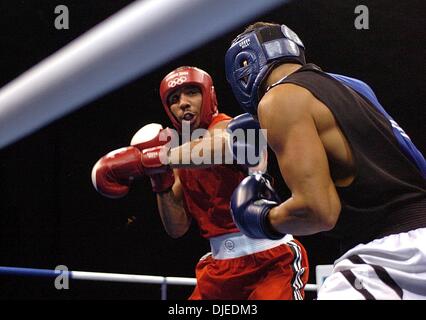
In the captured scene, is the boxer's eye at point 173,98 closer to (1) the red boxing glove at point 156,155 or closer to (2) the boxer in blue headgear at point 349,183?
(1) the red boxing glove at point 156,155

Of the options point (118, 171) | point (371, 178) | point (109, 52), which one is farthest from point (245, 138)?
point (109, 52)

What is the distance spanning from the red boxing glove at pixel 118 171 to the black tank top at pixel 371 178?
959 mm

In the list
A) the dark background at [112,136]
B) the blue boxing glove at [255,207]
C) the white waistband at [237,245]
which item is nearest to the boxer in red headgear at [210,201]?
the white waistband at [237,245]

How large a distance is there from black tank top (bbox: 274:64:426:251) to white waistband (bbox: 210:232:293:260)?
2.07ft

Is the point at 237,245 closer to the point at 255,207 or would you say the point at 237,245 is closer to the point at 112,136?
the point at 255,207

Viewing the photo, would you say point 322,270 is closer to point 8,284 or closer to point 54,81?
point 54,81

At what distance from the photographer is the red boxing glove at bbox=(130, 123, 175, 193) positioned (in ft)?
6.48

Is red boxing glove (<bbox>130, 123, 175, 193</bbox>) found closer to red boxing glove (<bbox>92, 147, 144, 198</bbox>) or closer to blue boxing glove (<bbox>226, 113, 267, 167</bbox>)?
red boxing glove (<bbox>92, 147, 144, 198</bbox>)

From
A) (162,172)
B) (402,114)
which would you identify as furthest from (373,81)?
(162,172)

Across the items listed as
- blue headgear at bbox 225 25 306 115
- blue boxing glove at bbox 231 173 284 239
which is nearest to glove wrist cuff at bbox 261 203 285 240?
blue boxing glove at bbox 231 173 284 239

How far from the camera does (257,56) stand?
1.42m

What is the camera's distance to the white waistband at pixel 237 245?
183 cm

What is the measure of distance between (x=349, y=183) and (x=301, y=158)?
128 mm

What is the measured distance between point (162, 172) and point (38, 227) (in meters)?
1.38
